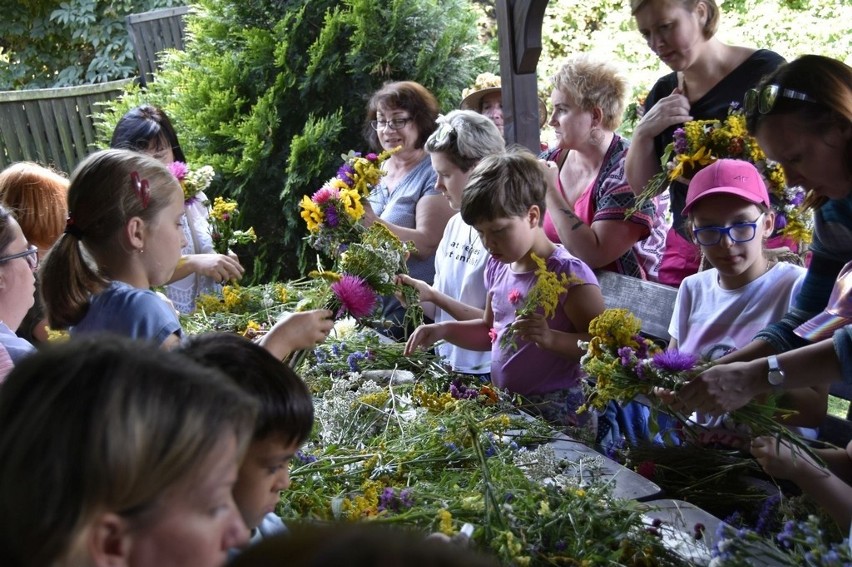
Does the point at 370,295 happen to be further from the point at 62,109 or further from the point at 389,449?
the point at 62,109

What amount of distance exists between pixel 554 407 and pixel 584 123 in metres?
1.42

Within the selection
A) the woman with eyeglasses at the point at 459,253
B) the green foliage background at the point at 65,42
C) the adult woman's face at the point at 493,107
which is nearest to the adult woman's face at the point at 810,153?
the woman with eyeglasses at the point at 459,253

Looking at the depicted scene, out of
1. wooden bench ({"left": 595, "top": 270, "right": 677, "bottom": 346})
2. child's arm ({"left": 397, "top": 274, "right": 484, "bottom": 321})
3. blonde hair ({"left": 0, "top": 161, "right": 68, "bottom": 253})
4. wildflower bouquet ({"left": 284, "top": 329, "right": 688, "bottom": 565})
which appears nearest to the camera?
wildflower bouquet ({"left": 284, "top": 329, "right": 688, "bottom": 565})

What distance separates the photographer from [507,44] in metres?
4.32

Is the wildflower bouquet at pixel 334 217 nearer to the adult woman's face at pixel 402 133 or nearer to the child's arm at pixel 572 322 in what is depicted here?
the child's arm at pixel 572 322

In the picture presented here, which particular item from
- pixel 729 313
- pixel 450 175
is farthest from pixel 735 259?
pixel 450 175

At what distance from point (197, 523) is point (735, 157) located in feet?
7.69

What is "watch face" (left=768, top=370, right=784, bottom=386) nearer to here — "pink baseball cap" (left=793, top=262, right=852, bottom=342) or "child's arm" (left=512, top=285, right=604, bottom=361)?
"pink baseball cap" (left=793, top=262, right=852, bottom=342)

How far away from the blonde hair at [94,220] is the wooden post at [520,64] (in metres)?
2.26

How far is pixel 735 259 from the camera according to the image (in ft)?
8.59

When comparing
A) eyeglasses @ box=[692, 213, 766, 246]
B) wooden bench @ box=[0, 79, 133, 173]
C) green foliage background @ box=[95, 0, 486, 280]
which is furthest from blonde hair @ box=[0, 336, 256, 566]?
wooden bench @ box=[0, 79, 133, 173]

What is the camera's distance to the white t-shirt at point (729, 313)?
2534mm

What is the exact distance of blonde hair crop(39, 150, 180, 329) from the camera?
2.46m

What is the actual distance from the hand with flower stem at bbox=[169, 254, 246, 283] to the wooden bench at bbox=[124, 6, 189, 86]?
802 cm
